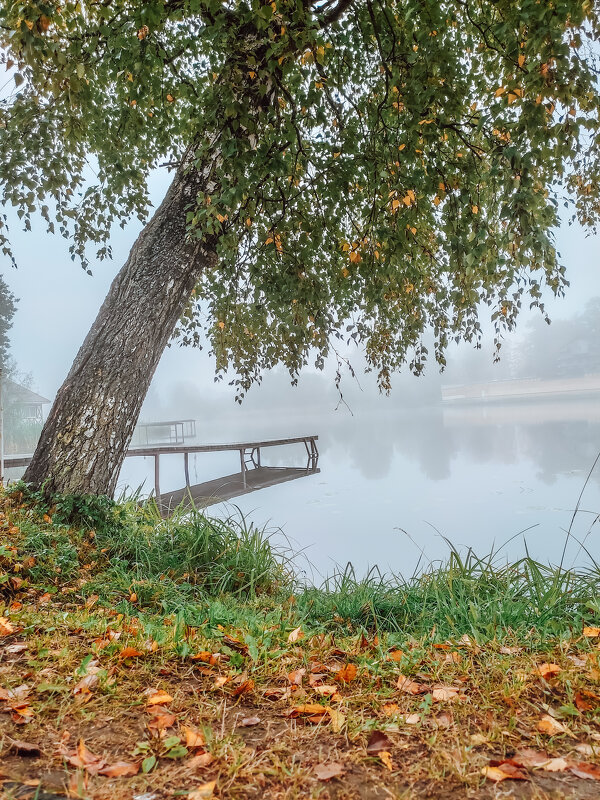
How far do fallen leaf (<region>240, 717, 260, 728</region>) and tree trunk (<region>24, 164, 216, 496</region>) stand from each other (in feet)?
8.10

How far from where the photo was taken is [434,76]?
3172 millimetres

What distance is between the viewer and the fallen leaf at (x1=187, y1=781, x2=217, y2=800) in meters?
1.07

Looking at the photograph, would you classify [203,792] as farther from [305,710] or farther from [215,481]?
[215,481]

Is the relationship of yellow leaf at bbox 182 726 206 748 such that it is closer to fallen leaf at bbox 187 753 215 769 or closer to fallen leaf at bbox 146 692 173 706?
fallen leaf at bbox 187 753 215 769

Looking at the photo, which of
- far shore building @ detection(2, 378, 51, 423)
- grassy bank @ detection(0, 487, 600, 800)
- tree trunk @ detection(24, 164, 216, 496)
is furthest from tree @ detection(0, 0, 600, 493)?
far shore building @ detection(2, 378, 51, 423)

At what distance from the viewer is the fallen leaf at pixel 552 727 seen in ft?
4.43

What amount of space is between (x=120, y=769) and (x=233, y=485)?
6839 mm

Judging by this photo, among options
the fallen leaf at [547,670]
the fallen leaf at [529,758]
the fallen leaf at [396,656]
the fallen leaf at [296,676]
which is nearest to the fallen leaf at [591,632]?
the fallen leaf at [547,670]

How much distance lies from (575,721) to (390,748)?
568mm

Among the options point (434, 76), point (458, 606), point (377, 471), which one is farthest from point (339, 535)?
point (377, 471)

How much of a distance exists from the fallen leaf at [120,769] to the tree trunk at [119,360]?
8.34 ft

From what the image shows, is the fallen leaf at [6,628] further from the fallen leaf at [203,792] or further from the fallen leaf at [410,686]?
the fallen leaf at [410,686]

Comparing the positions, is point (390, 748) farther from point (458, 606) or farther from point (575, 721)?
point (458, 606)

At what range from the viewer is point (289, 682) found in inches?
66.9
